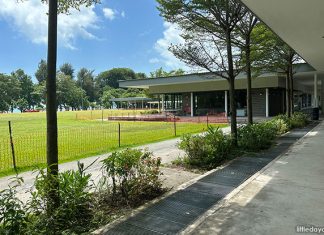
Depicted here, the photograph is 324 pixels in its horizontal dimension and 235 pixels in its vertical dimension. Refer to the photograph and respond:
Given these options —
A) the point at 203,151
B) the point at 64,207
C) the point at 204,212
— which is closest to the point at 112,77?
the point at 203,151

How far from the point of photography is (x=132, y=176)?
5.74 meters

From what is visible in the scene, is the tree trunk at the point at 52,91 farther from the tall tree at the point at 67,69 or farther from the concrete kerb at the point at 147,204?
the tall tree at the point at 67,69

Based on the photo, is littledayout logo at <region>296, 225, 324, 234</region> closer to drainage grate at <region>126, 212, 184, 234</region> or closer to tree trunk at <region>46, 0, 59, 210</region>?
drainage grate at <region>126, 212, 184, 234</region>

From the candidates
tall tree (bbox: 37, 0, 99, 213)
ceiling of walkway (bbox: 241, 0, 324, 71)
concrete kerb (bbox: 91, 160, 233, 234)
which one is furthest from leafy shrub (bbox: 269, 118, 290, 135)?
tall tree (bbox: 37, 0, 99, 213)

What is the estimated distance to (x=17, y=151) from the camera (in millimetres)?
12672

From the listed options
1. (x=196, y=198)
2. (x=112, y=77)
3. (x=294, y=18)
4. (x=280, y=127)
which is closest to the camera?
(x=196, y=198)

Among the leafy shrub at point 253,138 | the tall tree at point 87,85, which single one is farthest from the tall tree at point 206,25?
the tall tree at point 87,85

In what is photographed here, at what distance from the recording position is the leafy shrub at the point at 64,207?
4.00 meters

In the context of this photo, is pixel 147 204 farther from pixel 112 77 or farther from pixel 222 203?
pixel 112 77

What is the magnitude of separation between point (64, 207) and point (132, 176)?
5.18ft

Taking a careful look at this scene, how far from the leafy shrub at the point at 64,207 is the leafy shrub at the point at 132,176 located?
32.6 inches

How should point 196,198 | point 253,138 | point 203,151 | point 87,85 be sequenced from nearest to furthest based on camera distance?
point 196,198 < point 203,151 < point 253,138 < point 87,85

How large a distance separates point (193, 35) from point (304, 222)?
850cm

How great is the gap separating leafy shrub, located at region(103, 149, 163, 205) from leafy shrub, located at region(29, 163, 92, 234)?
2.71 feet
